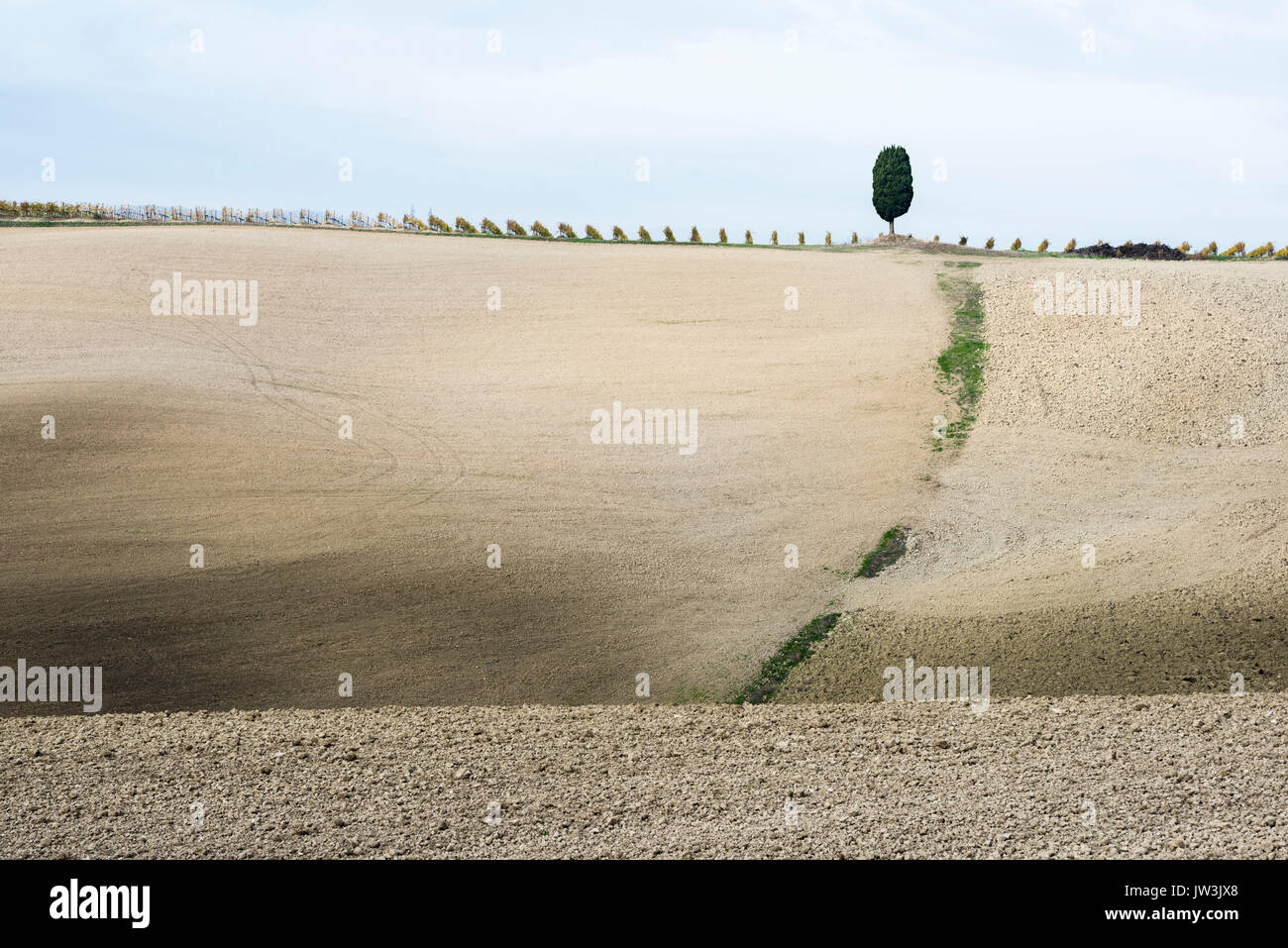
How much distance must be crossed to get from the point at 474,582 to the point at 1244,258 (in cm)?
3679

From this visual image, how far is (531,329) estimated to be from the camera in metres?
26.8

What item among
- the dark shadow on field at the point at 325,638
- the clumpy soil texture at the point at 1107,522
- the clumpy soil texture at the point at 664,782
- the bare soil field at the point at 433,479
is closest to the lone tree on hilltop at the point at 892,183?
the bare soil field at the point at 433,479

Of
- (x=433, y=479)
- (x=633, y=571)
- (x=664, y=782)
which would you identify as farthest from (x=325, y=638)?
(x=664, y=782)

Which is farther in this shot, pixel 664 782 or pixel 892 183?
pixel 892 183

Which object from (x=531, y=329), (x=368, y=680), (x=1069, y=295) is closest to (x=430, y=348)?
(x=531, y=329)

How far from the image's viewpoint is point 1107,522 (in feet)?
56.7

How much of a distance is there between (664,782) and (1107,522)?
35.9ft

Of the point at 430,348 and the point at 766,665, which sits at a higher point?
the point at 430,348

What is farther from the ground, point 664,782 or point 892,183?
point 892,183

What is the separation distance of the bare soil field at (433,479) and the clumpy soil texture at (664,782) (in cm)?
221

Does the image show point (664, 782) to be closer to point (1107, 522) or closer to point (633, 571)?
point (633, 571)

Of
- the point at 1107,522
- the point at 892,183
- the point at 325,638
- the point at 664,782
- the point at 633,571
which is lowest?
the point at 664,782

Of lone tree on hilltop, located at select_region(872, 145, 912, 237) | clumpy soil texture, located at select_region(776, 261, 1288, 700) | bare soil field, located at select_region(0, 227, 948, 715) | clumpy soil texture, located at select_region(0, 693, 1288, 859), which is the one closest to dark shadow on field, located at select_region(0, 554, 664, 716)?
bare soil field, located at select_region(0, 227, 948, 715)

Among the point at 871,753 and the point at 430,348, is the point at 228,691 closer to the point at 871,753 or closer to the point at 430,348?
the point at 871,753
